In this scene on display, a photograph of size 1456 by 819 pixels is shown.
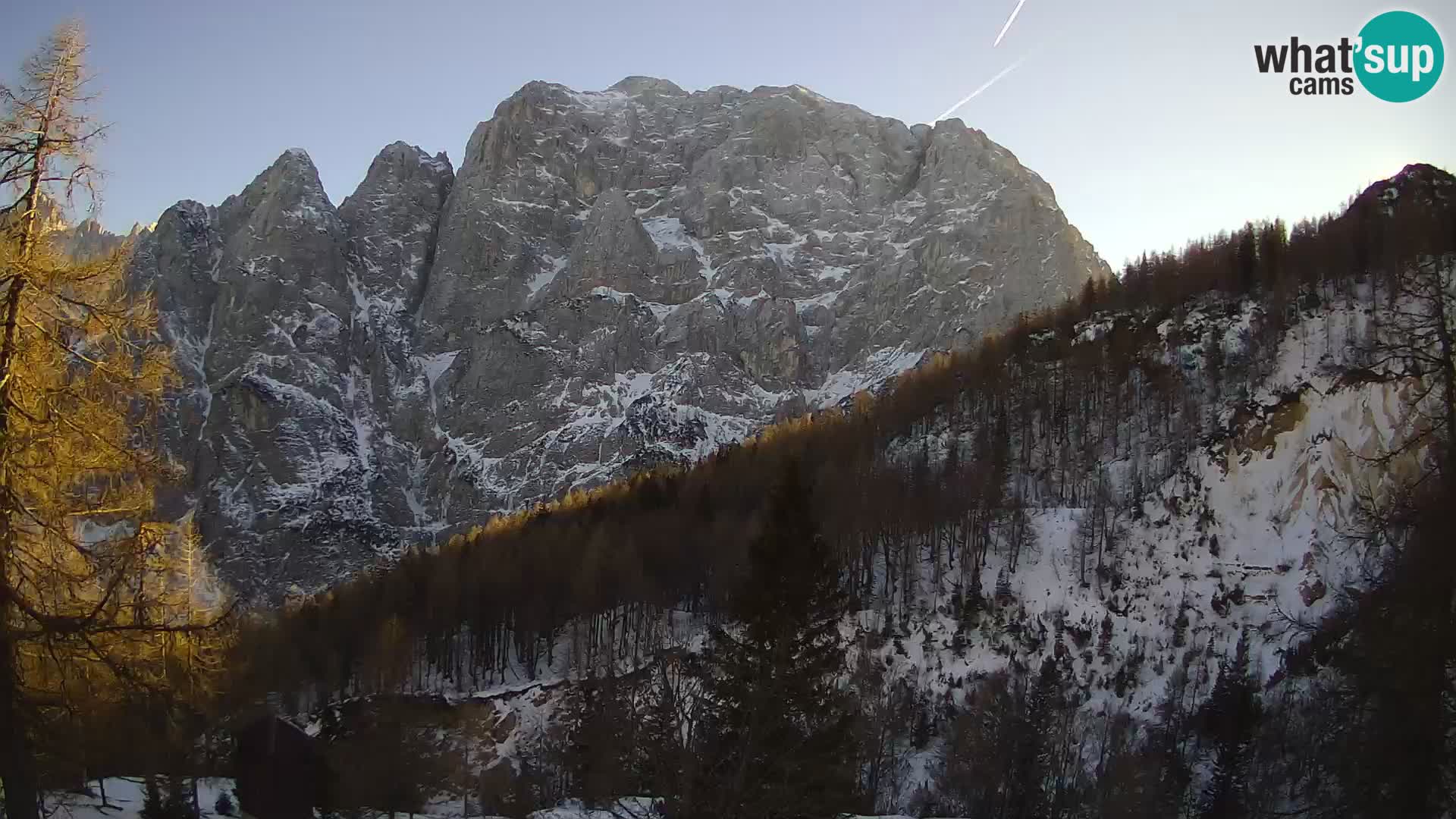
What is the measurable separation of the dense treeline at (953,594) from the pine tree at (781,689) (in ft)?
0.21

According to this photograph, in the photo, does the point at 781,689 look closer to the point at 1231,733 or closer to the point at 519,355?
the point at 1231,733

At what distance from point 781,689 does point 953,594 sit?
2191 inches

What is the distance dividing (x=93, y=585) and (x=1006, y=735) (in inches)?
1629

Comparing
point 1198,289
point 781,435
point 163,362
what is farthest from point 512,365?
point 163,362

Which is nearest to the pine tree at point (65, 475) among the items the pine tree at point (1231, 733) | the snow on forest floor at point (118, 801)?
the snow on forest floor at point (118, 801)

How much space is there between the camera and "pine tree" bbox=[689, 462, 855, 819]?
1089 centimetres

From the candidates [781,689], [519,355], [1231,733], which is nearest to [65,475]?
[781,689]

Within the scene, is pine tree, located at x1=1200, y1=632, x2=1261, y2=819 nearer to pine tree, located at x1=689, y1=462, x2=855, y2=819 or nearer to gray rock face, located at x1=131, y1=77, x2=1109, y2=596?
pine tree, located at x1=689, y1=462, x2=855, y2=819

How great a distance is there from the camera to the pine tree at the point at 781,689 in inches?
429

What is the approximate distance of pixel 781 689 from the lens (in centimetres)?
1258

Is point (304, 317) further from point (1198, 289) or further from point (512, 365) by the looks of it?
point (1198, 289)

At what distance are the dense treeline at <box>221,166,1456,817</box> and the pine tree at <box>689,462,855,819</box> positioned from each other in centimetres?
7

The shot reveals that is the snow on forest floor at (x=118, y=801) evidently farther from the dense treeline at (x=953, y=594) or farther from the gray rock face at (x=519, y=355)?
the gray rock face at (x=519, y=355)

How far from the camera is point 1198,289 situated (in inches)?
3634
